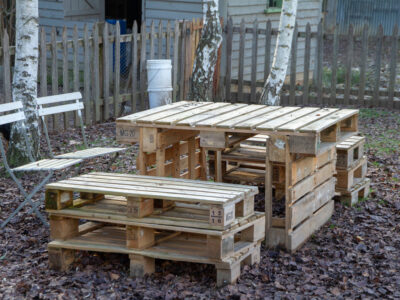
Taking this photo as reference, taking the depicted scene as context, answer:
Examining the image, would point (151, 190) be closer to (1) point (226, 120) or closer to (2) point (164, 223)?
(2) point (164, 223)

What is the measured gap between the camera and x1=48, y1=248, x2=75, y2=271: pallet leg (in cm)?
503

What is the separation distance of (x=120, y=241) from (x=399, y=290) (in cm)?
212

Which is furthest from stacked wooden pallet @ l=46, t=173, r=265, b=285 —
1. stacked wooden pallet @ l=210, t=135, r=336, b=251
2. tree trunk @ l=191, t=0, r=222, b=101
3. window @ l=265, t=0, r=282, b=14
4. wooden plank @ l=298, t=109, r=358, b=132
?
window @ l=265, t=0, r=282, b=14

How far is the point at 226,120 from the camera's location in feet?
18.8

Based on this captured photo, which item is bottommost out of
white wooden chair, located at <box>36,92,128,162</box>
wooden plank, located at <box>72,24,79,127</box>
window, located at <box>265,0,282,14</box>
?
white wooden chair, located at <box>36,92,128,162</box>

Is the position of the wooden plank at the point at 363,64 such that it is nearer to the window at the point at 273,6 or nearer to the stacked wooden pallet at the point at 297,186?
the window at the point at 273,6

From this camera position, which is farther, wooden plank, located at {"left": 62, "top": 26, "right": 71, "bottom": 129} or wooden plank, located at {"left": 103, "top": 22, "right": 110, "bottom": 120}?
wooden plank, located at {"left": 103, "top": 22, "right": 110, "bottom": 120}

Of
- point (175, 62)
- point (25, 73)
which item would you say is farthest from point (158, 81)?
point (25, 73)

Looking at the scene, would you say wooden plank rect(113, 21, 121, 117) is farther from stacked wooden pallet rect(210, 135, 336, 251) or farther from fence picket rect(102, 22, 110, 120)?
stacked wooden pallet rect(210, 135, 336, 251)

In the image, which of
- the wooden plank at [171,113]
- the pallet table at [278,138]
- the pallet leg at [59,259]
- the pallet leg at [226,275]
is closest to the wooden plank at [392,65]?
the pallet table at [278,138]

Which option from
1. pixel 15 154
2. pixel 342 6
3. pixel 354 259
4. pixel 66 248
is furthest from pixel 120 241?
pixel 342 6

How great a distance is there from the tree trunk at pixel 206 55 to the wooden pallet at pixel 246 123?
4768 millimetres

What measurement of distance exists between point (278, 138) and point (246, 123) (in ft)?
1.11

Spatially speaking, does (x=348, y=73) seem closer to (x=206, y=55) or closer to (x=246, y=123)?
(x=206, y=55)
